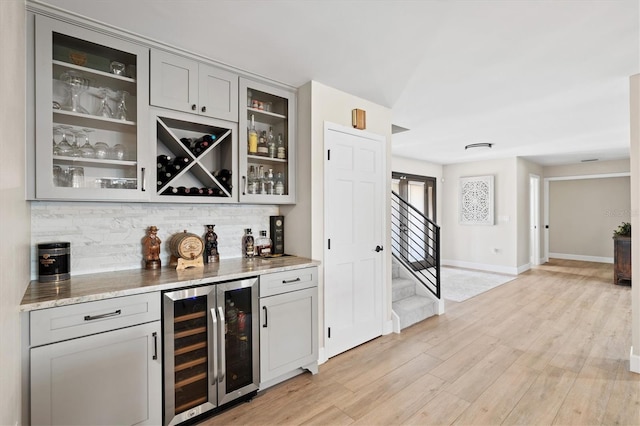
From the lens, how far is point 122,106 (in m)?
2.07

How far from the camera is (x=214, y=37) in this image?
2070 millimetres

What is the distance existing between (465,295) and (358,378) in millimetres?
3175

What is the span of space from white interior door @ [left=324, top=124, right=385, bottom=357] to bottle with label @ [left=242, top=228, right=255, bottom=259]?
0.66m

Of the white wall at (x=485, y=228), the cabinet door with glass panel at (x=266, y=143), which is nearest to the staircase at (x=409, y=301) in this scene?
the cabinet door with glass panel at (x=266, y=143)

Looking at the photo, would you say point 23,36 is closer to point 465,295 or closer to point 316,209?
point 316,209

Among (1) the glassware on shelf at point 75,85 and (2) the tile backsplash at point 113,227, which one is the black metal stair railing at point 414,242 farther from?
(1) the glassware on shelf at point 75,85

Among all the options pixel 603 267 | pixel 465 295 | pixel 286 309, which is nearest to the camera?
pixel 286 309

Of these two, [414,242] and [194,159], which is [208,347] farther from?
[414,242]

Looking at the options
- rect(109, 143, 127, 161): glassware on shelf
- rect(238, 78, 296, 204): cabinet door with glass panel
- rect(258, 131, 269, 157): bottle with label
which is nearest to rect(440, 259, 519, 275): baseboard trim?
rect(238, 78, 296, 204): cabinet door with glass panel

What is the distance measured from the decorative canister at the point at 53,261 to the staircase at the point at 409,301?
3.06 m

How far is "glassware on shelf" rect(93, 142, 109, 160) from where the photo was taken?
198 cm

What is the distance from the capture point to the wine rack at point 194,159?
221 cm

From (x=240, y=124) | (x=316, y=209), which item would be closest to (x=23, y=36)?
(x=240, y=124)

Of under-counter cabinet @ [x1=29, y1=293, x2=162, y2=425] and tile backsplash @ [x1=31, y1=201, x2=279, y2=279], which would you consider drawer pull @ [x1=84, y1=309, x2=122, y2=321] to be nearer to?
under-counter cabinet @ [x1=29, y1=293, x2=162, y2=425]
